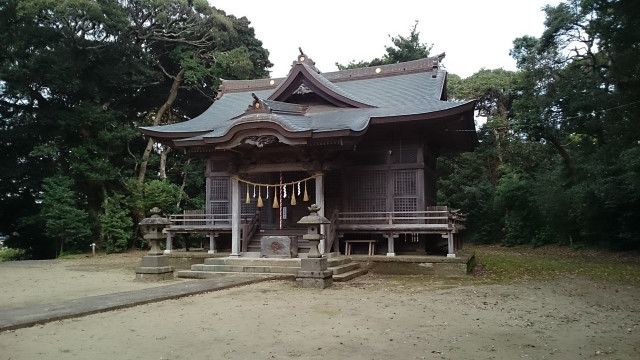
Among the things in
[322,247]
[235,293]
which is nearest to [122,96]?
[322,247]

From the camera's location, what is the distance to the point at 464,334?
22.3 feet

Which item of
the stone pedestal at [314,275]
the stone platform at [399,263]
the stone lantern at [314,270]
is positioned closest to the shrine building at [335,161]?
the stone platform at [399,263]

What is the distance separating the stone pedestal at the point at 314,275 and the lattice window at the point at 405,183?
5.09 meters

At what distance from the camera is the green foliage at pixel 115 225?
24859mm

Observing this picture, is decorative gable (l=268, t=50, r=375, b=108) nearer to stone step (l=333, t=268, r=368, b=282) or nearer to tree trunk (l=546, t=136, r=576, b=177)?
stone step (l=333, t=268, r=368, b=282)

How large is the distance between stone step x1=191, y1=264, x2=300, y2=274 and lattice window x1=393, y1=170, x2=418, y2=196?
4858 mm

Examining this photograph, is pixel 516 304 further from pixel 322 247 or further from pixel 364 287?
pixel 322 247

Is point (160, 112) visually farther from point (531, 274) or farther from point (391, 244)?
point (531, 274)

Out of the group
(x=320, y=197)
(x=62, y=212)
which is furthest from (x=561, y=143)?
(x=62, y=212)

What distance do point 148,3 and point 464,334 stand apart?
26687 mm

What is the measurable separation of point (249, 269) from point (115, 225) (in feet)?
45.5

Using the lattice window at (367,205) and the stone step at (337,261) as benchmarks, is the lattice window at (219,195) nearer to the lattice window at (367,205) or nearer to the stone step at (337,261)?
the lattice window at (367,205)

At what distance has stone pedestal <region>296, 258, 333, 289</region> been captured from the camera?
1188cm

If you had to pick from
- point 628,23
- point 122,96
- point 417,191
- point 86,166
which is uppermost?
point 122,96
